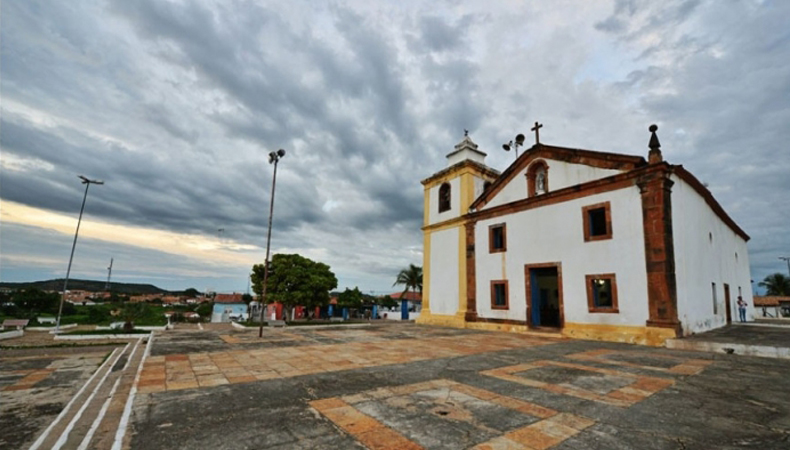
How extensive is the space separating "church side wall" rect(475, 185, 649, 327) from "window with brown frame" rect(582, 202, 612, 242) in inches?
6.6

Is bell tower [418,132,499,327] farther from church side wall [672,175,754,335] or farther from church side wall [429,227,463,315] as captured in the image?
church side wall [672,175,754,335]

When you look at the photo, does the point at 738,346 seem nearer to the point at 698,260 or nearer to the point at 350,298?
the point at 698,260

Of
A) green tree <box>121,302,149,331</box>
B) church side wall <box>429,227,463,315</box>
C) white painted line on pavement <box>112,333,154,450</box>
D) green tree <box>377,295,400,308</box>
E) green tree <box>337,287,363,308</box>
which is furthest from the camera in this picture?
green tree <box>377,295,400,308</box>

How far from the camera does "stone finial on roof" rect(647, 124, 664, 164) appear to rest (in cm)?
1263

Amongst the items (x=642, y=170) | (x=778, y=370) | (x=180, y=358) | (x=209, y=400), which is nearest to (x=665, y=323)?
(x=778, y=370)

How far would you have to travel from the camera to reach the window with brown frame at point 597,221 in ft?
45.2

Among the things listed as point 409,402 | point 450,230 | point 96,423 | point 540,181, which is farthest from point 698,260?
point 96,423

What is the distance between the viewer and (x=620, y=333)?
1269 centimetres

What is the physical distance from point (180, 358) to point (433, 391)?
642cm

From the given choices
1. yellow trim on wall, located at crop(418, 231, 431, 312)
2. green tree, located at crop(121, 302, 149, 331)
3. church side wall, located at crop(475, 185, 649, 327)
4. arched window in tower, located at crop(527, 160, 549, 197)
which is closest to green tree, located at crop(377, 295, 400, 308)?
yellow trim on wall, located at crop(418, 231, 431, 312)

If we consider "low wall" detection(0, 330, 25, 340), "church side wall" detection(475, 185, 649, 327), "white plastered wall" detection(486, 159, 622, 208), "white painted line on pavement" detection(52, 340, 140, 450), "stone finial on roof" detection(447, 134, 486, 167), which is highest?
"stone finial on roof" detection(447, 134, 486, 167)

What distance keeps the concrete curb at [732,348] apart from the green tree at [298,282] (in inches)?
850

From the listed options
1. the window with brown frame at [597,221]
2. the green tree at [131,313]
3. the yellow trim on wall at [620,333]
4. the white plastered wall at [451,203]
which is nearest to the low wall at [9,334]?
the green tree at [131,313]

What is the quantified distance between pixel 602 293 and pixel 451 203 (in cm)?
977
